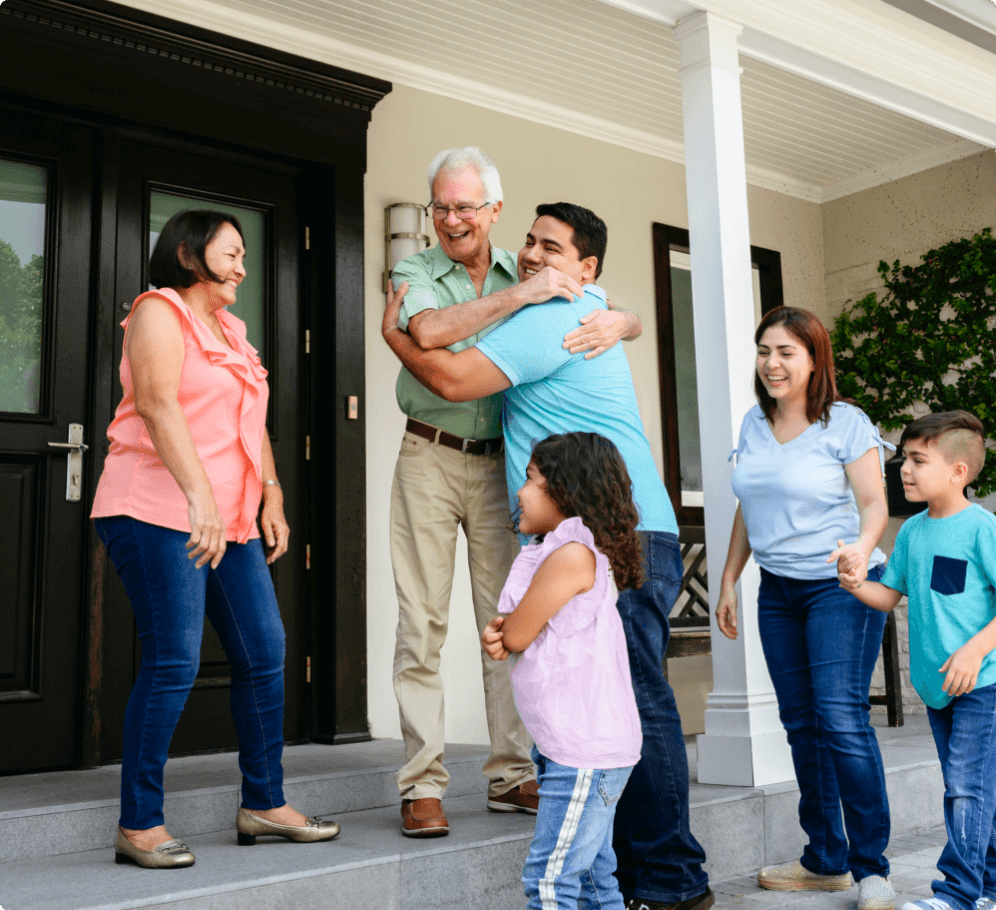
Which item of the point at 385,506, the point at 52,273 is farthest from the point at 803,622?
the point at 52,273

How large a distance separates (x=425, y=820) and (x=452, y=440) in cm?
87

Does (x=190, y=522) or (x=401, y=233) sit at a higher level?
(x=401, y=233)

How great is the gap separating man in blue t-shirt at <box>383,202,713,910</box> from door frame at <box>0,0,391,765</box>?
1749 millimetres

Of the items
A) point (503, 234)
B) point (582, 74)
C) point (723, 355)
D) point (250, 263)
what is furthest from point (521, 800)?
point (582, 74)

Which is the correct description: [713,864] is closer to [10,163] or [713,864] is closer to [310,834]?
[310,834]

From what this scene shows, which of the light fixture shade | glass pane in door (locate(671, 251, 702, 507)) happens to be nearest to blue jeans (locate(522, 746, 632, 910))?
the light fixture shade

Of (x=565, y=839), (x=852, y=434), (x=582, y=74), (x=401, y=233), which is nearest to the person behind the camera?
(x=565, y=839)

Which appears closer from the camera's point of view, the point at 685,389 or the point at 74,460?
the point at 74,460

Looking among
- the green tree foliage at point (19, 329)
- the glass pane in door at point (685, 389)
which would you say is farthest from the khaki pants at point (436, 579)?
the glass pane in door at point (685, 389)

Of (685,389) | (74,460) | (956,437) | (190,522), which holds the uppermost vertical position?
(685,389)

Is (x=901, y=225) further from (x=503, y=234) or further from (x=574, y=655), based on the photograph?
(x=574, y=655)

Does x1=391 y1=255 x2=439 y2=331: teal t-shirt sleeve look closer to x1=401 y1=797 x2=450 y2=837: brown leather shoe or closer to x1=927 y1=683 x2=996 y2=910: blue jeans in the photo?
x1=401 y1=797 x2=450 y2=837: brown leather shoe

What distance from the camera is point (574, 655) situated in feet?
6.06

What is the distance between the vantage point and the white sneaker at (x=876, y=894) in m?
2.38
